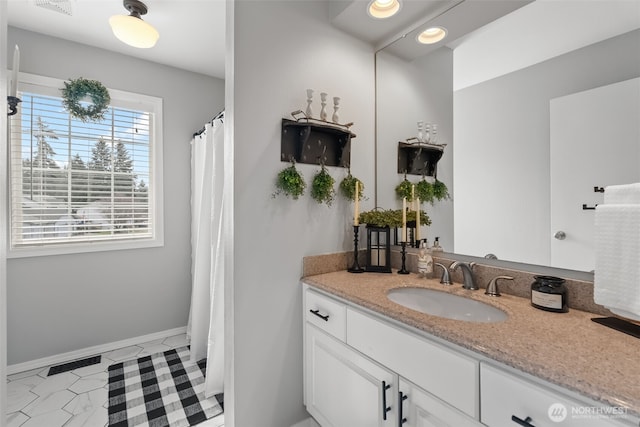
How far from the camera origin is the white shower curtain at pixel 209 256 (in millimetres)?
1832

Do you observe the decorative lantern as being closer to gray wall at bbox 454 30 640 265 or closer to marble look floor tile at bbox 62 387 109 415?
gray wall at bbox 454 30 640 265

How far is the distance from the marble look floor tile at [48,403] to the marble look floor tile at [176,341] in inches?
28.5

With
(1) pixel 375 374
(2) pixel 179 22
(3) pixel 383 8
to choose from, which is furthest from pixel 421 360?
(2) pixel 179 22

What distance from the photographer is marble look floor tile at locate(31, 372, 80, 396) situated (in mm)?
1861

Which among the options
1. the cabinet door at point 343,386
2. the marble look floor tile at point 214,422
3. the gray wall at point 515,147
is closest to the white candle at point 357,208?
the gray wall at point 515,147

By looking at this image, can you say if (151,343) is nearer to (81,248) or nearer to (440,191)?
(81,248)

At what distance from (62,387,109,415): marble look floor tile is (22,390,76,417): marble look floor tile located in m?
0.05

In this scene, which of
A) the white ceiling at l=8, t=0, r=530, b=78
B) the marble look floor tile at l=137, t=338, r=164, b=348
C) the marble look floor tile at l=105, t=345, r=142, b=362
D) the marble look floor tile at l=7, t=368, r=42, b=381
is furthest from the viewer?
the marble look floor tile at l=137, t=338, r=164, b=348

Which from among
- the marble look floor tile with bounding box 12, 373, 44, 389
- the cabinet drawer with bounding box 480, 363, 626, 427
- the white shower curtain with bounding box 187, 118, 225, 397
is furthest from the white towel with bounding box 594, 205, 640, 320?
the marble look floor tile with bounding box 12, 373, 44, 389

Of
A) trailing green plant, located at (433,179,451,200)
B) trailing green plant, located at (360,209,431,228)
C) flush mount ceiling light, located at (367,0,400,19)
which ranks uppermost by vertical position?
flush mount ceiling light, located at (367,0,400,19)

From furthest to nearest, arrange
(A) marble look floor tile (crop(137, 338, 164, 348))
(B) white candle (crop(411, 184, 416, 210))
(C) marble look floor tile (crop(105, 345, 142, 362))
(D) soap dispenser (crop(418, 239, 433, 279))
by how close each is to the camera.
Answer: (A) marble look floor tile (crop(137, 338, 164, 348)), (C) marble look floor tile (crop(105, 345, 142, 362)), (B) white candle (crop(411, 184, 416, 210)), (D) soap dispenser (crop(418, 239, 433, 279))

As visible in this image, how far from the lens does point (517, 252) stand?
46.8 inches

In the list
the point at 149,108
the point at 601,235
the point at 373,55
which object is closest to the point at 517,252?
the point at 601,235

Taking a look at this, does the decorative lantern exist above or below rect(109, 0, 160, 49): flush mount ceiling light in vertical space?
below
